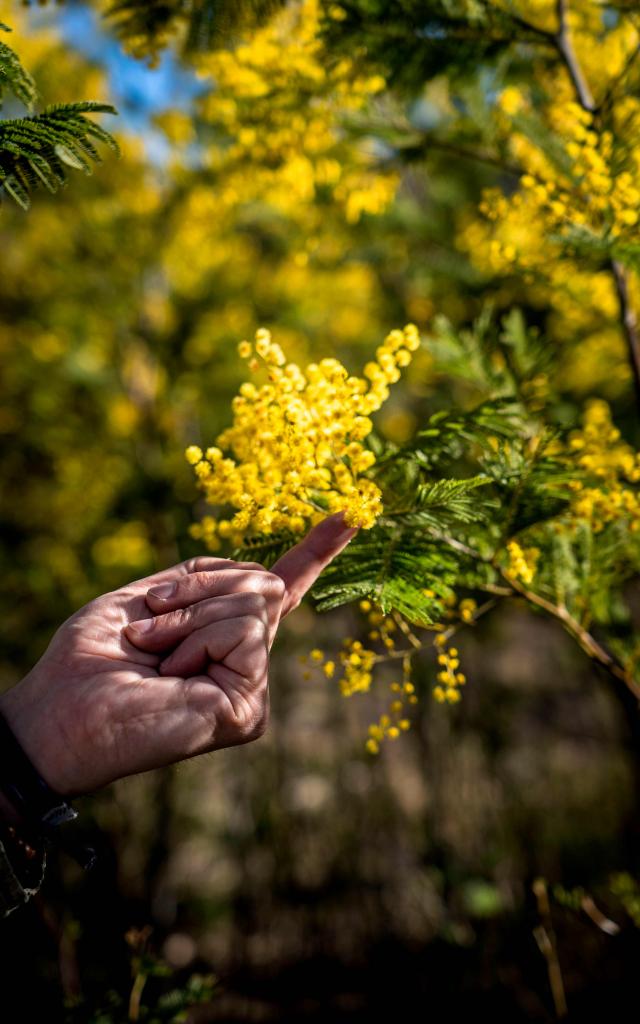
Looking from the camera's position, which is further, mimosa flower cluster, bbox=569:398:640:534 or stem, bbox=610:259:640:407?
stem, bbox=610:259:640:407

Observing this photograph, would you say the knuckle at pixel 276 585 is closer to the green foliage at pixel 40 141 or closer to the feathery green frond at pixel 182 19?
the green foliage at pixel 40 141

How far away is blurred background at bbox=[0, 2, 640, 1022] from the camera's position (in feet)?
9.34

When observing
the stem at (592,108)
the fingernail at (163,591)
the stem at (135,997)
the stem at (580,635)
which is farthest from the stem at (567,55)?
the stem at (135,997)

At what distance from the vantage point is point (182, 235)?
509cm

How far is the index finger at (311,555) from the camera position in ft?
3.97

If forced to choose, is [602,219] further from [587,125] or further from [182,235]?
[182,235]

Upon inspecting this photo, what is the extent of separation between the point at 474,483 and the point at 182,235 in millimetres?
4616

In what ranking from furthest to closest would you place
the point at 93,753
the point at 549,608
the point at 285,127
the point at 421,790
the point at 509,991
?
the point at 421,790 < the point at 509,991 < the point at 285,127 < the point at 549,608 < the point at 93,753

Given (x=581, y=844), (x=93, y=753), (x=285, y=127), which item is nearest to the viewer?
(x=93, y=753)

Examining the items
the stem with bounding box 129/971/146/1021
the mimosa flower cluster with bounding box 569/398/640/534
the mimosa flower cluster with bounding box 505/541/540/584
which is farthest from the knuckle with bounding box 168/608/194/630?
the stem with bounding box 129/971/146/1021

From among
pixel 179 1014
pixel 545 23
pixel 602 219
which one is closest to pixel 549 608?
pixel 602 219

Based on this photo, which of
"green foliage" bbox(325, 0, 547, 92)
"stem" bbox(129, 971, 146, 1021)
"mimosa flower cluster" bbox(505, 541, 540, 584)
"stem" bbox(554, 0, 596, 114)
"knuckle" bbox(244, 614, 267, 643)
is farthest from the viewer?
"stem" bbox(129, 971, 146, 1021)

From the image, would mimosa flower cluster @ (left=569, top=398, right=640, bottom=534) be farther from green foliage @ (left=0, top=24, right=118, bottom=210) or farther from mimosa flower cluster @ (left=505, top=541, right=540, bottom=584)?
green foliage @ (left=0, top=24, right=118, bottom=210)

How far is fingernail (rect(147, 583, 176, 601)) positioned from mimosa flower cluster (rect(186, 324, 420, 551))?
175 mm
